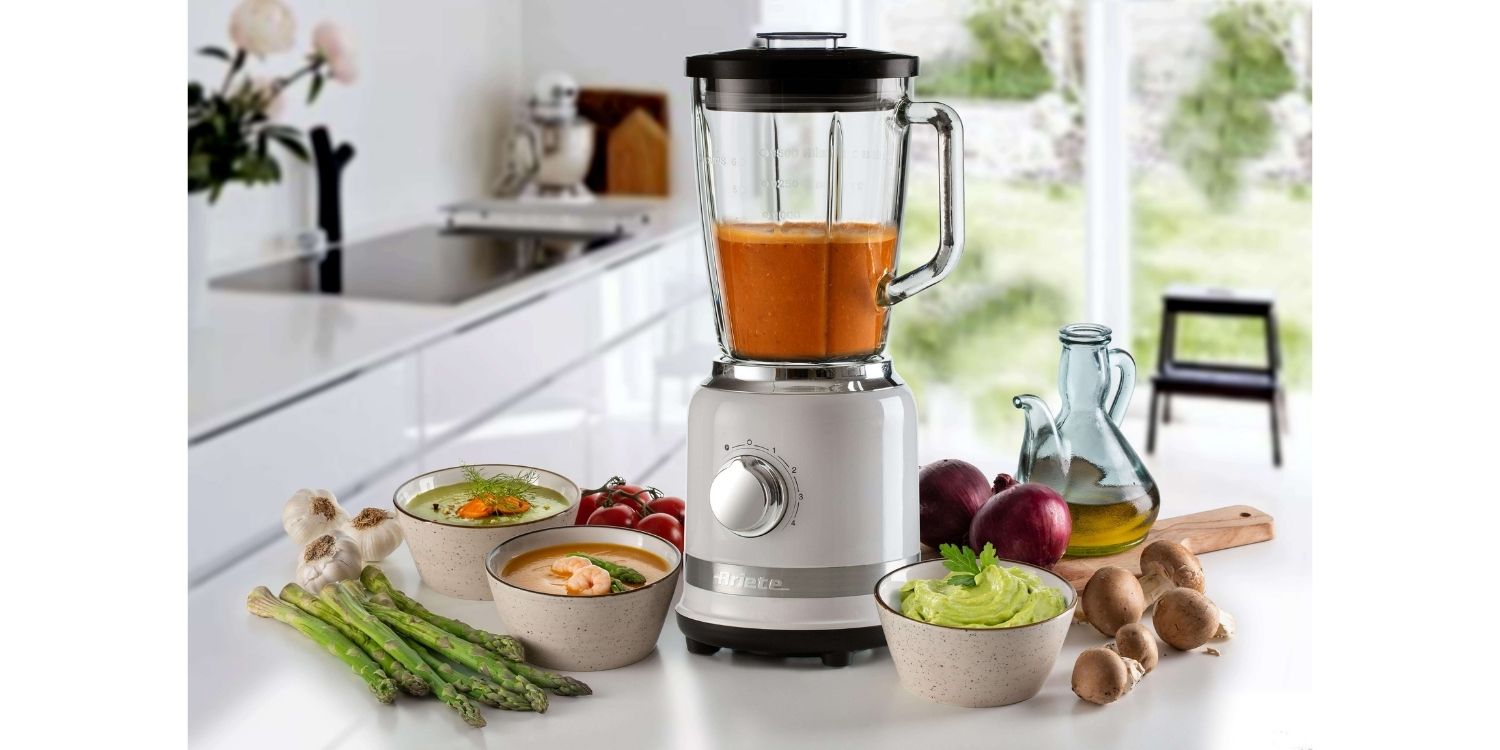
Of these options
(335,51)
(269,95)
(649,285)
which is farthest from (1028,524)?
(649,285)

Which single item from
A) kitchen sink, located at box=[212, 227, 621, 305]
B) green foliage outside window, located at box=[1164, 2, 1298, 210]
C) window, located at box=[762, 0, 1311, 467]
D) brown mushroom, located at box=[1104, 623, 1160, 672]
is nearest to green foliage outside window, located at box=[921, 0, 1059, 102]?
Result: window, located at box=[762, 0, 1311, 467]

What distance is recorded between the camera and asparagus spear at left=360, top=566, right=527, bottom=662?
1007 mm

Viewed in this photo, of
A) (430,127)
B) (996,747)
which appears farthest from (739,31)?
(996,747)

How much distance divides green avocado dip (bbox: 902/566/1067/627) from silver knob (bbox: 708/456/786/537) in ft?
0.38

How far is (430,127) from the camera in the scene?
3.88m

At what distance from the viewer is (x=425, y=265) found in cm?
309

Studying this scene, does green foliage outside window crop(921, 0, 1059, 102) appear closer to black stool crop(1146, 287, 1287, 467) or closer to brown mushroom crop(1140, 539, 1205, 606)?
black stool crop(1146, 287, 1287, 467)

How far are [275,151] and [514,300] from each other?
34.7 inches

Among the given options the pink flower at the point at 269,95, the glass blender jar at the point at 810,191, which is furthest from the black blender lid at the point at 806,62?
the pink flower at the point at 269,95

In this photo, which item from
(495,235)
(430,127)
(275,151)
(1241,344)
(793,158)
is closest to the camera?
(793,158)

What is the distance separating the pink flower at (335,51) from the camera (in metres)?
3.01

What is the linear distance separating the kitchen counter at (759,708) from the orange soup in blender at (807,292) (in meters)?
0.23

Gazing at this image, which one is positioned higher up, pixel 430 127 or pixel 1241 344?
pixel 430 127

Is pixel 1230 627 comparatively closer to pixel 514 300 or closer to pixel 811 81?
pixel 811 81
